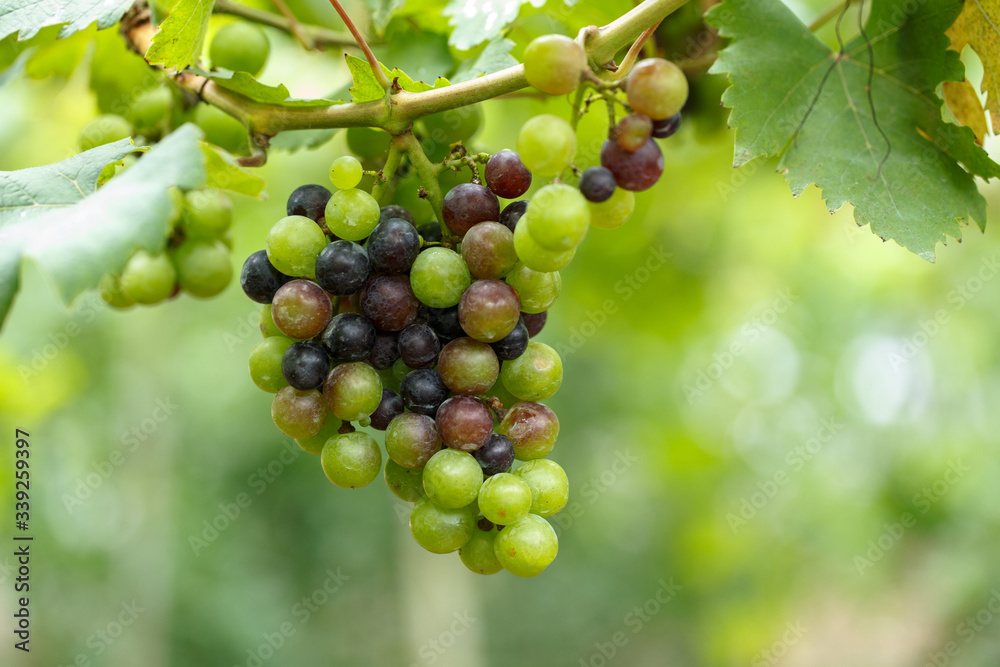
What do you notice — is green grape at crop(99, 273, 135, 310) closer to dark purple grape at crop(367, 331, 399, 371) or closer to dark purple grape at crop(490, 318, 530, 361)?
dark purple grape at crop(367, 331, 399, 371)

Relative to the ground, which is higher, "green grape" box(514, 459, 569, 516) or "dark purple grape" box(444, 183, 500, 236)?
"dark purple grape" box(444, 183, 500, 236)

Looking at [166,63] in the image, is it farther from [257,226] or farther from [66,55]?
[257,226]

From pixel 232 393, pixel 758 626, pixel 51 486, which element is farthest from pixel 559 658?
pixel 51 486

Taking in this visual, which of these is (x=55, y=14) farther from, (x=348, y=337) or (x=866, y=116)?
(x=866, y=116)

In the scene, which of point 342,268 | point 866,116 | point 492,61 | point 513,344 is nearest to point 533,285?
point 513,344

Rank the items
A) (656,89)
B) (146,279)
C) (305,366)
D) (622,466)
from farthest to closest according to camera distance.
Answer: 1. (622,466)
2. (146,279)
3. (305,366)
4. (656,89)

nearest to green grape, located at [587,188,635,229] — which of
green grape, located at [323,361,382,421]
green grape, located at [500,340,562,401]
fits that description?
green grape, located at [500,340,562,401]
